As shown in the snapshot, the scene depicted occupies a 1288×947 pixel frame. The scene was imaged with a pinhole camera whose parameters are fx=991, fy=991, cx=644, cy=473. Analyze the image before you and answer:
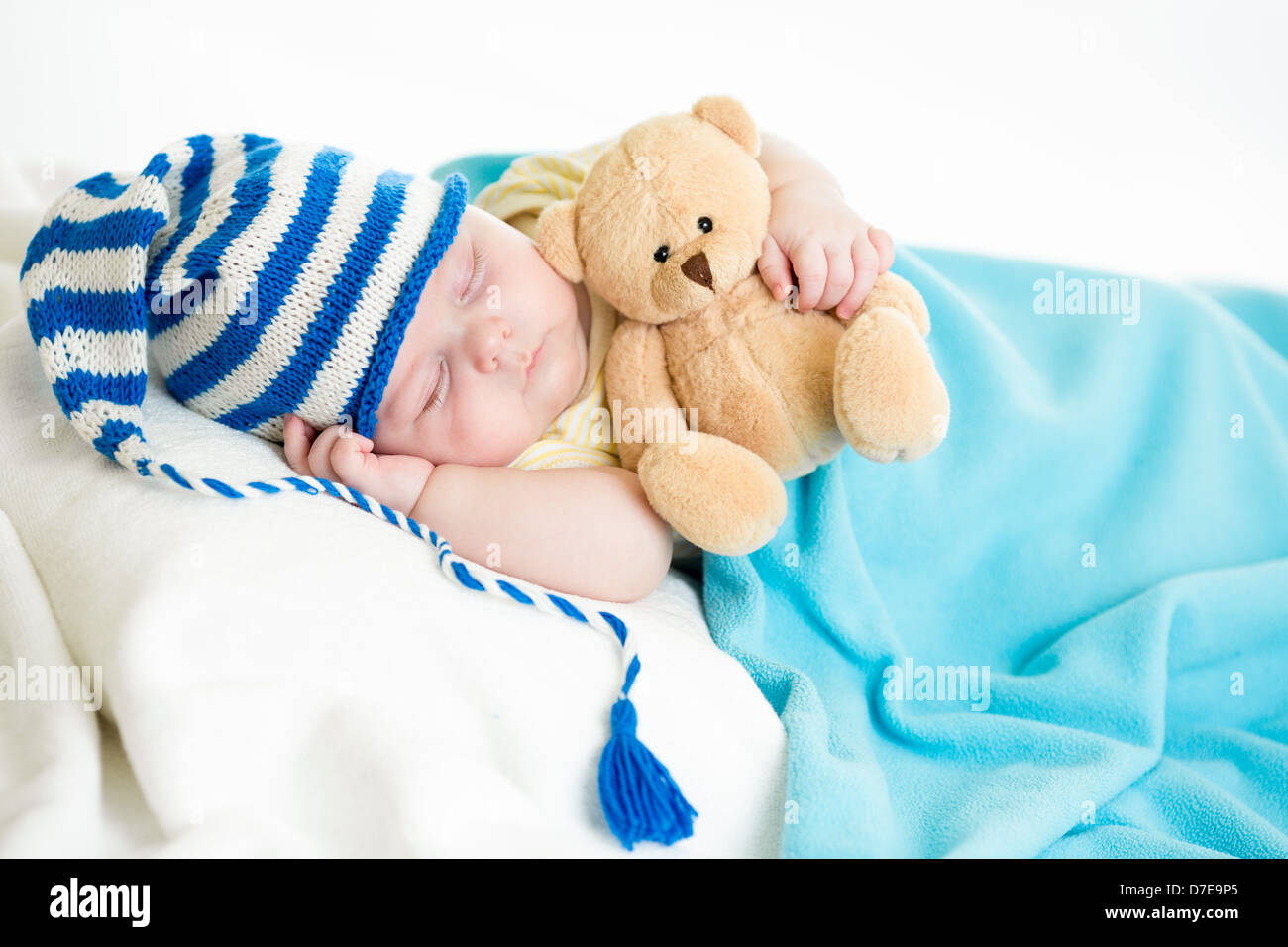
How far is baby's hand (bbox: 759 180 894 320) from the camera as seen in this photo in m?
1.04

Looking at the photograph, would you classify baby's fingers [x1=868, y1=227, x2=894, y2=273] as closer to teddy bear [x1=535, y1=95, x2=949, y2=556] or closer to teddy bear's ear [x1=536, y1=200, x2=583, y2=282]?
teddy bear [x1=535, y1=95, x2=949, y2=556]

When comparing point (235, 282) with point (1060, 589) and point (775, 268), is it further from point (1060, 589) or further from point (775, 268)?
point (1060, 589)

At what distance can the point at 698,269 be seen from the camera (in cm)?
101

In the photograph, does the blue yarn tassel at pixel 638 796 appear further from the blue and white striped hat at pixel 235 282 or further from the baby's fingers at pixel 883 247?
the baby's fingers at pixel 883 247

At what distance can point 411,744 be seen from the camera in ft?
2.61

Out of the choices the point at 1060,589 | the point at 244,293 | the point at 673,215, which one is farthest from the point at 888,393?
the point at 244,293

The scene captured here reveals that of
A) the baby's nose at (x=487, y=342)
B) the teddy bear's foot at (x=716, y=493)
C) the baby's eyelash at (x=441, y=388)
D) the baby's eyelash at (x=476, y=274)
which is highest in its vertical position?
the baby's eyelash at (x=476, y=274)

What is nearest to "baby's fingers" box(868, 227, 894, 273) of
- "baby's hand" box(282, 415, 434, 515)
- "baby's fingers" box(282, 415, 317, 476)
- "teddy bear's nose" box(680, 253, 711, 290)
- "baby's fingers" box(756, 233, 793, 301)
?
"baby's fingers" box(756, 233, 793, 301)

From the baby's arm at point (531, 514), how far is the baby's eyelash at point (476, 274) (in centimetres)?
20

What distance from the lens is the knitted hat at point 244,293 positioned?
971 mm

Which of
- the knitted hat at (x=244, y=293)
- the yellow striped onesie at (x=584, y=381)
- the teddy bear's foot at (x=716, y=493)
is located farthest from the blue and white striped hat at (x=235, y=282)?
the teddy bear's foot at (x=716, y=493)

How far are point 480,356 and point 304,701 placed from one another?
16.5 inches
